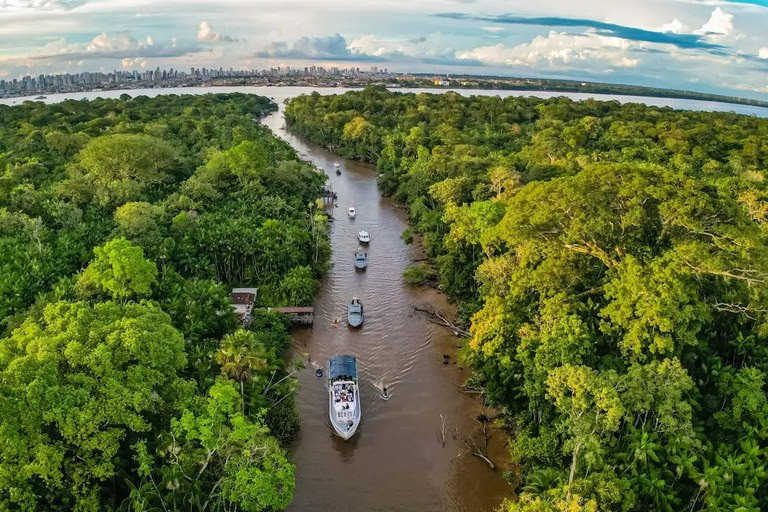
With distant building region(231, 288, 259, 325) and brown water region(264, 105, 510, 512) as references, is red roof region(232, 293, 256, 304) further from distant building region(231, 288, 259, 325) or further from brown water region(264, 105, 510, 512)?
brown water region(264, 105, 510, 512)

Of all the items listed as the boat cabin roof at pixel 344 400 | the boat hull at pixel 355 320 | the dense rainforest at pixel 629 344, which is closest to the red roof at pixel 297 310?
the boat hull at pixel 355 320

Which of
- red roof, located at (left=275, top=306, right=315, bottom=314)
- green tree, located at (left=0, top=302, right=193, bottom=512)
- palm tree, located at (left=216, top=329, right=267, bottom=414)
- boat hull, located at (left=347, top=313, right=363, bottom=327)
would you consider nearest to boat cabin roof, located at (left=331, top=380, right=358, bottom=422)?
palm tree, located at (left=216, top=329, right=267, bottom=414)

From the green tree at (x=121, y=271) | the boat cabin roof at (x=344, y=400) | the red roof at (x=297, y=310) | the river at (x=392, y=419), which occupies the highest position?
the green tree at (x=121, y=271)

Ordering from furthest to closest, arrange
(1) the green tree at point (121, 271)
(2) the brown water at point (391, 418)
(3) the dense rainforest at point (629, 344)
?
(1) the green tree at point (121, 271)
(2) the brown water at point (391, 418)
(3) the dense rainforest at point (629, 344)

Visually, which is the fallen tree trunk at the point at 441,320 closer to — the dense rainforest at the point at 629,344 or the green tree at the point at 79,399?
the dense rainforest at the point at 629,344

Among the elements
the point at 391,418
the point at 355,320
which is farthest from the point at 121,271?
the point at 355,320

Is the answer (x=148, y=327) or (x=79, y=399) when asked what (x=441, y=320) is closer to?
(x=148, y=327)

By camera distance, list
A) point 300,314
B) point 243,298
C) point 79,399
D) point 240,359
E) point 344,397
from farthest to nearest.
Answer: point 300,314
point 243,298
point 344,397
point 240,359
point 79,399
